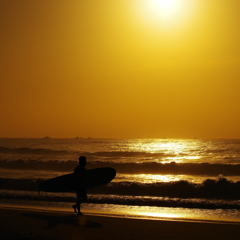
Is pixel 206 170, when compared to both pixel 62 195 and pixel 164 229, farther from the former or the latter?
pixel 164 229

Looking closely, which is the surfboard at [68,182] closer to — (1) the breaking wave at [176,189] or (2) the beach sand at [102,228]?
(2) the beach sand at [102,228]

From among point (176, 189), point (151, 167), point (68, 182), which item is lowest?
point (176, 189)

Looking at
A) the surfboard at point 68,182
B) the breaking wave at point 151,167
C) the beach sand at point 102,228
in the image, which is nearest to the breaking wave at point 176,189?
the surfboard at point 68,182

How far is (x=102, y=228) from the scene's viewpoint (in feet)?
26.4

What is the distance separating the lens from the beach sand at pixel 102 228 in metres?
7.25

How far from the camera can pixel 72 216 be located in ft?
31.4

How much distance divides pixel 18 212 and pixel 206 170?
22.5 m

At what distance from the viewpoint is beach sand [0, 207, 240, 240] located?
23.8 ft

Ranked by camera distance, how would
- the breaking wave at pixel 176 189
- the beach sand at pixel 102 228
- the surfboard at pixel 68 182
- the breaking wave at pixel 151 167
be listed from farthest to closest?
the breaking wave at pixel 151 167
the breaking wave at pixel 176 189
the surfboard at pixel 68 182
the beach sand at pixel 102 228

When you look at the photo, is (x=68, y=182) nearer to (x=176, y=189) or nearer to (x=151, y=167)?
(x=176, y=189)

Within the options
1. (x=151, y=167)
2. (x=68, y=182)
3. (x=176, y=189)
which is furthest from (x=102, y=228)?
(x=151, y=167)

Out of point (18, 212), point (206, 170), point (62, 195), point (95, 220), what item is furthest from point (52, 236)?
point (206, 170)

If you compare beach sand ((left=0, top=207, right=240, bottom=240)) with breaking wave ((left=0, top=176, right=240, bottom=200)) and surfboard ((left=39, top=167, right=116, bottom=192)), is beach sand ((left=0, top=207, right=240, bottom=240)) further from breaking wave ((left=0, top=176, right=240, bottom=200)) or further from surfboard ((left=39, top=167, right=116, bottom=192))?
breaking wave ((left=0, top=176, right=240, bottom=200))

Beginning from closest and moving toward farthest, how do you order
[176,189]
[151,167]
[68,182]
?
[68,182]
[176,189]
[151,167]
